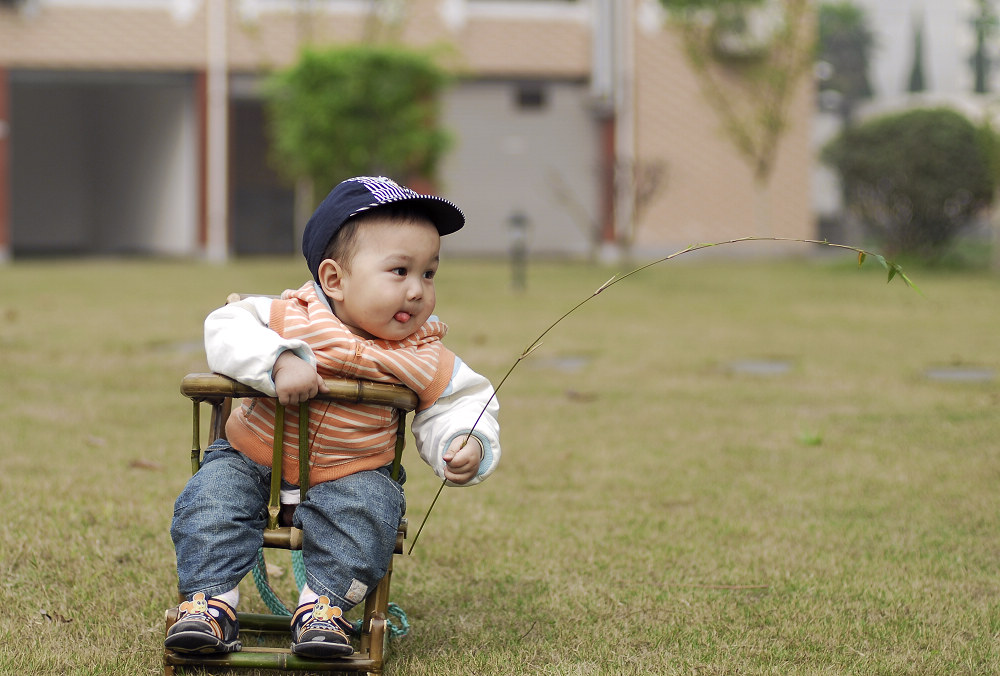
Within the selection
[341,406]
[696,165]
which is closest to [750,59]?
[696,165]

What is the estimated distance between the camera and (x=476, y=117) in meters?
20.1

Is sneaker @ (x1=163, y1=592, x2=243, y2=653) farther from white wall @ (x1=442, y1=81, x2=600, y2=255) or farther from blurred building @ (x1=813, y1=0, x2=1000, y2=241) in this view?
blurred building @ (x1=813, y1=0, x2=1000, y2=241)

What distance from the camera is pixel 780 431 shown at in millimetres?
4621

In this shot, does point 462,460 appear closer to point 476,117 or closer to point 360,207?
point 360,207

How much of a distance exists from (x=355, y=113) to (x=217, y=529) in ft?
34.1

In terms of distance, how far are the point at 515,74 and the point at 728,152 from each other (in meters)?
3.71

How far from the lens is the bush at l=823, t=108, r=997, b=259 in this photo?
1407cm

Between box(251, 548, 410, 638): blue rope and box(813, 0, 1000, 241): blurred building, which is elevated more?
box(813, 0, 1000, 241): blurred building

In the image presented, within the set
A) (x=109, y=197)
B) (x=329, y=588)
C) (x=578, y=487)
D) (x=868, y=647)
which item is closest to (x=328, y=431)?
(x=329, y=588)

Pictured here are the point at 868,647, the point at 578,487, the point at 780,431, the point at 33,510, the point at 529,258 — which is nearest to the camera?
the point at 868,647

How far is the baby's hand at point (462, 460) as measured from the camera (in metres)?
2.17

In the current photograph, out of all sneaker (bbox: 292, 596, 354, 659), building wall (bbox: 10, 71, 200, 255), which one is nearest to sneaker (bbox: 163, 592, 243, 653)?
sneaker (bbox: 292, 596, 354, 659)

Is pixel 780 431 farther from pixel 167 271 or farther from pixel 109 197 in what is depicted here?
pixel 109 197

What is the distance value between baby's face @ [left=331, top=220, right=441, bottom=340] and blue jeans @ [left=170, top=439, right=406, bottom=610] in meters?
0.30
